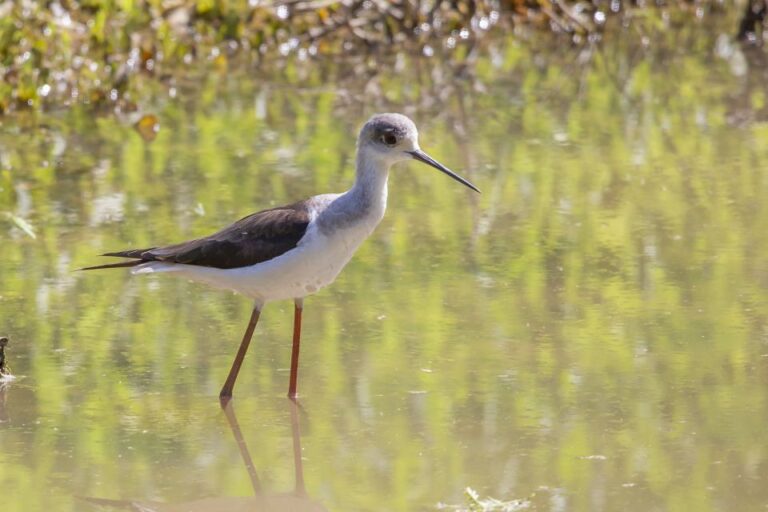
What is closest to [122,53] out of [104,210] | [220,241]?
[104,210]

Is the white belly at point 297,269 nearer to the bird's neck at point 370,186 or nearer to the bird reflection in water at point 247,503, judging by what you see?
the bird's neck at point 370,186

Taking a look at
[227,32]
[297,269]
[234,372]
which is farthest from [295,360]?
[227,32]

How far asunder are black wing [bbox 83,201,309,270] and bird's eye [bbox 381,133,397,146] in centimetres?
38

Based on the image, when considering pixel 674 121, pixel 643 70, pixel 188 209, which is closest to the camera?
pixel 188 209

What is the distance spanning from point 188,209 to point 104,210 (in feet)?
1.53

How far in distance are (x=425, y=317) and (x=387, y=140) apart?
3.95ft

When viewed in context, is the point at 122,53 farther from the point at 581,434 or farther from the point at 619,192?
the point at 581,434

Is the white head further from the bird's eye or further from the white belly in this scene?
the white belly

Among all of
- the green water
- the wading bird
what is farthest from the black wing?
the green water

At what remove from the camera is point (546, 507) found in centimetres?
451

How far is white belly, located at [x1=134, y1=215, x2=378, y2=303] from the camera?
5301 mm

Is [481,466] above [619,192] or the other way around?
the other way around

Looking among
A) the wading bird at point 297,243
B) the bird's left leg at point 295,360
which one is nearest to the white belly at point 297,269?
the wading bird at point 297,243

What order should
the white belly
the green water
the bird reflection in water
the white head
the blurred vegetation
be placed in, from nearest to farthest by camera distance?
the bird reflection in water → the green water → the white belly → the white head → the blurred vegetation
